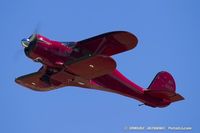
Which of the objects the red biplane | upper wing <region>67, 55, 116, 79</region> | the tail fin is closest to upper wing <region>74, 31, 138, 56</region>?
the red biplane

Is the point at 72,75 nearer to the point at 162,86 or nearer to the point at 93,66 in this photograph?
the point at 93,66

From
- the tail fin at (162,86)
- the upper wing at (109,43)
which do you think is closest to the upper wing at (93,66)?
the upper wing at (109,43)

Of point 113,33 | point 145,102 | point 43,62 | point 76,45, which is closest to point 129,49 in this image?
point 113,33

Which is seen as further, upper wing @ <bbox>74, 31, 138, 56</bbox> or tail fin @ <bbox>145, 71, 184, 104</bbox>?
tail fin @ <bbox>145, 71, 184, 104</bbox>

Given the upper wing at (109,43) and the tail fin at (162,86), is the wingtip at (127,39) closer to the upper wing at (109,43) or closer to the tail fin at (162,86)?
the upper wing at (109,43)

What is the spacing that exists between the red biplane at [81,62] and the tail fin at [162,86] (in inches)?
23.2

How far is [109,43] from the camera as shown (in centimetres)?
1780

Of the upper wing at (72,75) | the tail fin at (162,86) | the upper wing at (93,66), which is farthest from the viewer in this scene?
the tail fin at (162,86)

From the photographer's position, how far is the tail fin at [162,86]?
72.4ft

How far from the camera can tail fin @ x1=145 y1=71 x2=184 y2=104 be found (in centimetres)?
2206

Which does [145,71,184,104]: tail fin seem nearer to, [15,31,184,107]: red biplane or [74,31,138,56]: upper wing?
[15,31,184,107]: red biplane

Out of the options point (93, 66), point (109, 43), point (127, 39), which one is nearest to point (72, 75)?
point (93, 66)

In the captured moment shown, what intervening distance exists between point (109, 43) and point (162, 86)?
748 cm

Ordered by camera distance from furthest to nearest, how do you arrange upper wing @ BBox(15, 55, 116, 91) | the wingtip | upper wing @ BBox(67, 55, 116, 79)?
upper wing @ BBox(15, 55, 116, 91)
upper wing @ BBox(67, 55, 116, 79)
the wingtip
